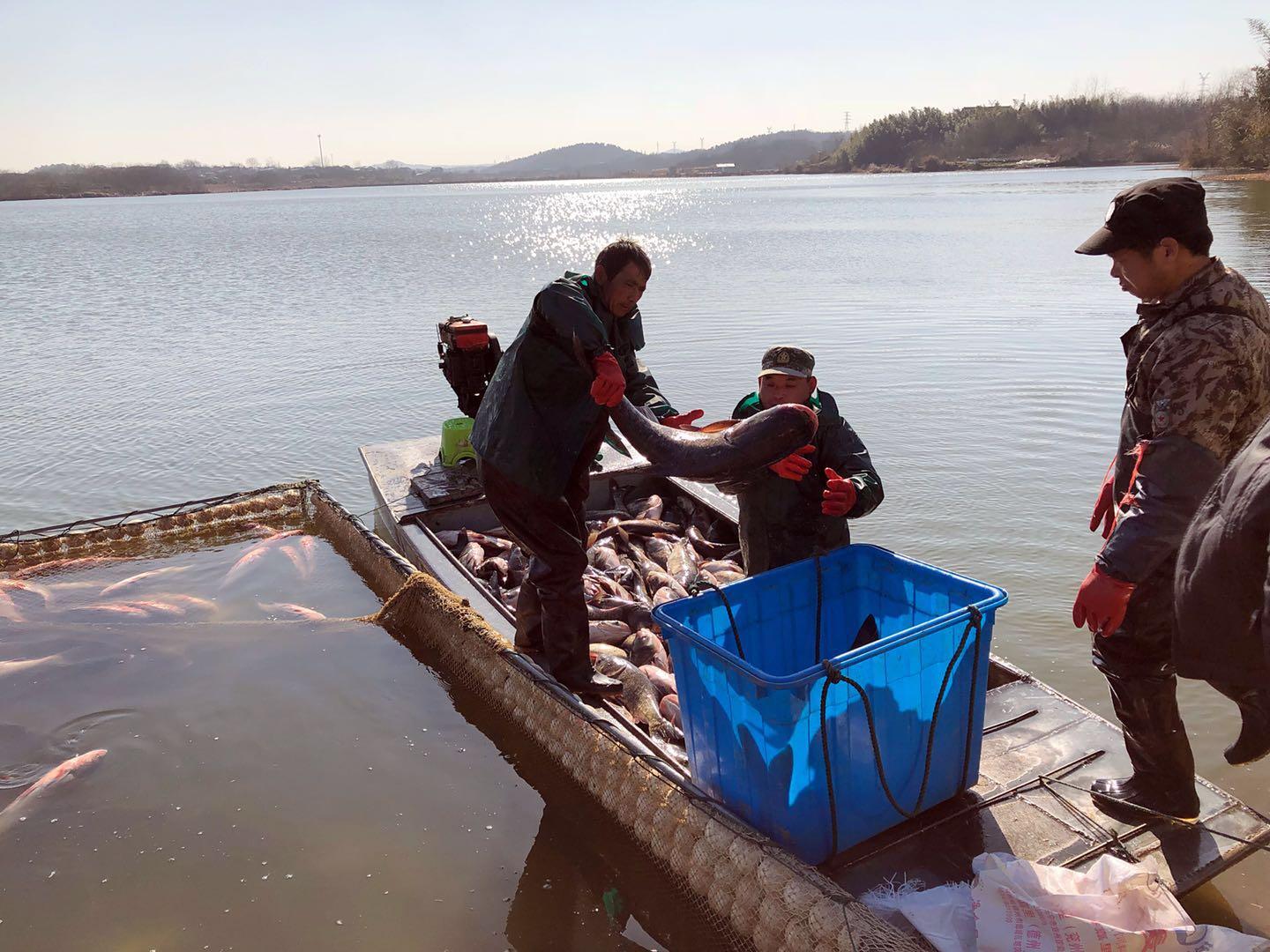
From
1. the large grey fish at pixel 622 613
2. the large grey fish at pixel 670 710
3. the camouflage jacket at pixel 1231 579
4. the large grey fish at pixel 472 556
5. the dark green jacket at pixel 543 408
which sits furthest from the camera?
the large grey fish at pixel 472 556

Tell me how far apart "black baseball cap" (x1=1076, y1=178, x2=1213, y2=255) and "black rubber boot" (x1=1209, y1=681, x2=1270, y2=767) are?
155 cm

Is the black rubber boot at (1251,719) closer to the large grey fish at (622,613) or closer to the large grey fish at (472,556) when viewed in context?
the large grey fish at (622,613)

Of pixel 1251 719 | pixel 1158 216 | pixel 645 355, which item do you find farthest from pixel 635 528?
pixel 645 355

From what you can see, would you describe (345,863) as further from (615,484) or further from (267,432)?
(267,432)

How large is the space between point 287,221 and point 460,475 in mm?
71266

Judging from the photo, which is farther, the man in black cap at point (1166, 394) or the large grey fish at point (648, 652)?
the large grey fish at point (648, 652)

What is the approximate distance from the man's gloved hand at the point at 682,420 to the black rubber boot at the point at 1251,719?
255 centimetres

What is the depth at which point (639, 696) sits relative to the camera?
16.1 feet

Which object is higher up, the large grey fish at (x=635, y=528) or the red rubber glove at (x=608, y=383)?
the red rubber glove at (x=608, y=383)

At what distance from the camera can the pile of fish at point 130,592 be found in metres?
7.15

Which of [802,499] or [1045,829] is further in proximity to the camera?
[802,499]

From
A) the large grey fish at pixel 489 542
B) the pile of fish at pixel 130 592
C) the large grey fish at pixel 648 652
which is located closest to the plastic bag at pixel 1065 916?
the large grey fish at pixel 648 652

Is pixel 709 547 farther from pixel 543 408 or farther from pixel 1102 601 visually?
pixel 1102 601

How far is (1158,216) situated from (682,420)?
2307mm
